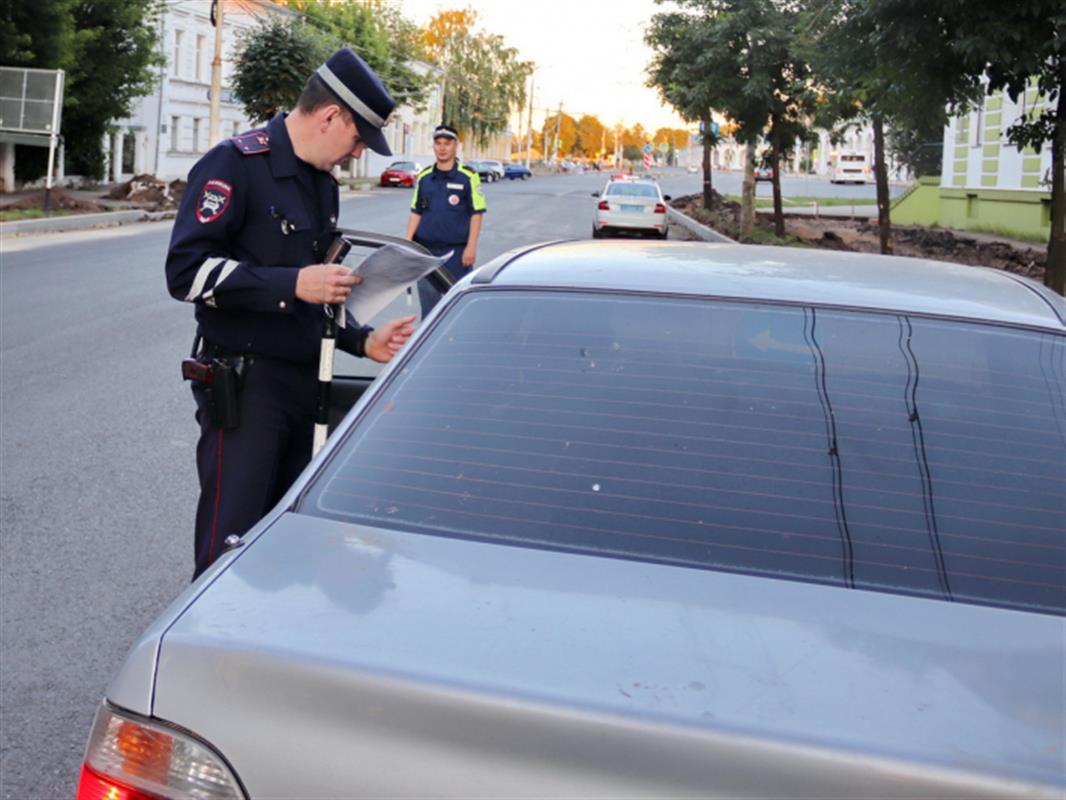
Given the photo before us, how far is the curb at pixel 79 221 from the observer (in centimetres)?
2245

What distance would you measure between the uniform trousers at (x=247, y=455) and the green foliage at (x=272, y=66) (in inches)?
1711

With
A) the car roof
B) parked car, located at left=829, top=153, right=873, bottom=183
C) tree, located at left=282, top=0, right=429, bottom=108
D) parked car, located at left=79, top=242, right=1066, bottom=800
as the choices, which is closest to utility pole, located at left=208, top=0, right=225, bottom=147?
tree, located at left=282, top=0, right=429, bottom=108

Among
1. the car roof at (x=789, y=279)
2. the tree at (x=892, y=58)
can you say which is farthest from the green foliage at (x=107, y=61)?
the car roof at (x=789, y=279)

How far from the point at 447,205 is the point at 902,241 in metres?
20.0

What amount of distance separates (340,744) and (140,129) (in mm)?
46848

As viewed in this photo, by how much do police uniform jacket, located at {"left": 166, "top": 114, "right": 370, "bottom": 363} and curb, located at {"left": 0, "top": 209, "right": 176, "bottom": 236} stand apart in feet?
65.6

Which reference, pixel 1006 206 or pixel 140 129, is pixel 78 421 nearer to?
pixel 1006 206

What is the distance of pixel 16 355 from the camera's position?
10258mm

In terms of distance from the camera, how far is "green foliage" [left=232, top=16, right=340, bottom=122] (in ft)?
150

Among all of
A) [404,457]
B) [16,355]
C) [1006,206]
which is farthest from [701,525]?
[1006,206]

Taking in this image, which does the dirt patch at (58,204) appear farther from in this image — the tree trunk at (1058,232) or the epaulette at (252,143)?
the epaulette at (252,143)

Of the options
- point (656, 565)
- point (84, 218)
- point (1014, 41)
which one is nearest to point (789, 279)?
point (656, 565)

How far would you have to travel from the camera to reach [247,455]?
3492 millimetres

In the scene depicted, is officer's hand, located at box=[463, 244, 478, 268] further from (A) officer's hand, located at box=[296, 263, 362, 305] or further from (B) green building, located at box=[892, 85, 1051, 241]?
(B) green building, located at box=[892, 85, 1051, 241]
